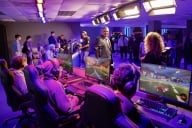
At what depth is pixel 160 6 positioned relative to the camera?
12.3 ft

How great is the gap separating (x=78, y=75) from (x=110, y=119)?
7.75 feet

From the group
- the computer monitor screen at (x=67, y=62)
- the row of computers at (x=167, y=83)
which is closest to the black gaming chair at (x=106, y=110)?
the row of computers at (x=167, y=83)

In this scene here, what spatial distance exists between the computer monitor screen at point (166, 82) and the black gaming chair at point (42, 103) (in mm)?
917

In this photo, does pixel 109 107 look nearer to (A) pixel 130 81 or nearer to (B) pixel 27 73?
(A) pixel 130 81

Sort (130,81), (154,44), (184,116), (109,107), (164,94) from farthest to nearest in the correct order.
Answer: (154,44) → (164,94) → (184,116) → (130,81) → (109,107)

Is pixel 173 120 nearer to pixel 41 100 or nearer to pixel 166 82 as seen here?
pixel 166 82

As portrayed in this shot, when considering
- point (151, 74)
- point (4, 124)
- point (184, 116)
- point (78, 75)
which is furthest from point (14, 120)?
point (184, 116)

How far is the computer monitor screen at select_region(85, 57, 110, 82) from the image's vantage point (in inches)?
104

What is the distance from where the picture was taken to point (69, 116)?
2.29 meters

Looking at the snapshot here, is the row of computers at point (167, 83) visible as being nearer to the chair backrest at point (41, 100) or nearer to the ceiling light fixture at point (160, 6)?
the chair backrest at point (41, 100)

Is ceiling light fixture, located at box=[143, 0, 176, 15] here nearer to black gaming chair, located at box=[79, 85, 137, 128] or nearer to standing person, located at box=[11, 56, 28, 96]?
Answer: standing person, located at box=[11, 56, 28, 96]

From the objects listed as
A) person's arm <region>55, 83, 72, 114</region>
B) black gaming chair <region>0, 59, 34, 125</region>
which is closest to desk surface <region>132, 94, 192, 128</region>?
person's arm <region>55, 83, 72, 114</region>

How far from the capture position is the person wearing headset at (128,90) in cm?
148

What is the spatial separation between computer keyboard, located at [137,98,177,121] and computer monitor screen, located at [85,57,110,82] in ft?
2.27
